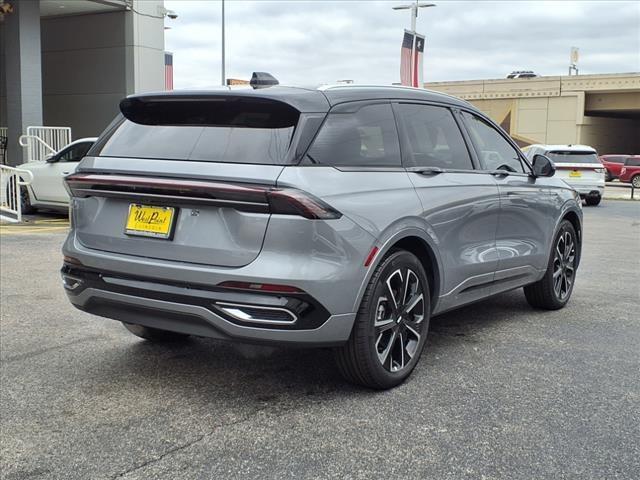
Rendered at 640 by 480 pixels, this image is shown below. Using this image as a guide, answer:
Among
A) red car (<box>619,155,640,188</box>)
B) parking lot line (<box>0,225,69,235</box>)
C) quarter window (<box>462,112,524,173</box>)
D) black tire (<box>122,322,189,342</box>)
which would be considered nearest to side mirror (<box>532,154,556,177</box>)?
quarter window (<box>462,112,524,173</box>)

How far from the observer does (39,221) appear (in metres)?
13.5

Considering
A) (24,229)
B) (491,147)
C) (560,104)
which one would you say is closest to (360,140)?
(491,147)

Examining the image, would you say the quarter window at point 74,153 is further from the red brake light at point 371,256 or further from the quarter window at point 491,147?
the red brake light at point 371,256

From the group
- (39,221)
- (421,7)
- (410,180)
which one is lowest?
(39,221)

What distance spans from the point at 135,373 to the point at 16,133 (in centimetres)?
1639

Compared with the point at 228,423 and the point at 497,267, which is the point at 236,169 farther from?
the point at 497,267

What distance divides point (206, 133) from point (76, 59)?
20.7m

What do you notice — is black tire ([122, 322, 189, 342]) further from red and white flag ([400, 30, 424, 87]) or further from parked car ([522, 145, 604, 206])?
red and white flag ([400, 30, 424, 87])

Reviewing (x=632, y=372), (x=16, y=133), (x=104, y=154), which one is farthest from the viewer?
(x=16, y=133)

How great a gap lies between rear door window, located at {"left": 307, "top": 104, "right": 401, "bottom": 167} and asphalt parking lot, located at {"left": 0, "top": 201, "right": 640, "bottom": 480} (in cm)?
130

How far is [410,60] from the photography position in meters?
23.1

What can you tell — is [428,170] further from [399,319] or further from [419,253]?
[399,319]

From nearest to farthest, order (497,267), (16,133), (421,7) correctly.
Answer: (497,267), (16,133), (421,7)

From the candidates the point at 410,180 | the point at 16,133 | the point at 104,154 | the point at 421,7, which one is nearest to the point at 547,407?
the point at 410,180
